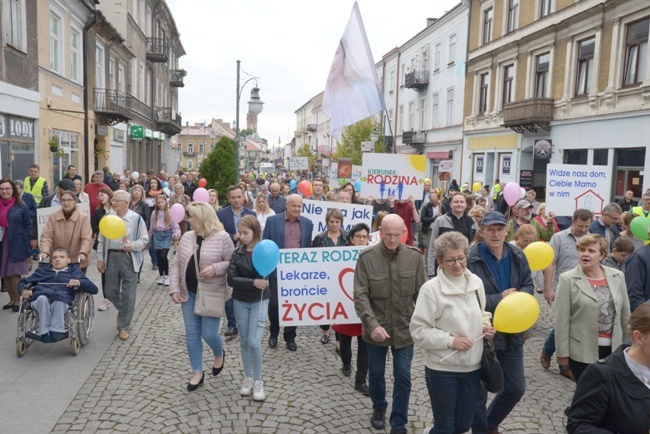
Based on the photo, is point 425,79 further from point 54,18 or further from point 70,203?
point 70,203

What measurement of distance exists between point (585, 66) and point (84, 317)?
2074 cm

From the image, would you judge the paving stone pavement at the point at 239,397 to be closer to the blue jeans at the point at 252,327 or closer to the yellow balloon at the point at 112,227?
the blue jeans at the point at 252,327

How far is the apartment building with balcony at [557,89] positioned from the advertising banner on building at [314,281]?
13506mm

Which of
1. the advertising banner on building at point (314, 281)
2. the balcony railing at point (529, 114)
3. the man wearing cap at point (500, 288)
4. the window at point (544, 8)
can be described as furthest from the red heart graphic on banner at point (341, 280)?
the window at point (544, 8)

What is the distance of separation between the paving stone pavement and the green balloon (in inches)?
73.8

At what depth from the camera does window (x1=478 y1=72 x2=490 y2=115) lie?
29.5 meters

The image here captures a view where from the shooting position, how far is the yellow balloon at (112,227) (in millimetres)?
6613

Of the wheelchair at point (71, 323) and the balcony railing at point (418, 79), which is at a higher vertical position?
the balcony railing at point (418, 79)

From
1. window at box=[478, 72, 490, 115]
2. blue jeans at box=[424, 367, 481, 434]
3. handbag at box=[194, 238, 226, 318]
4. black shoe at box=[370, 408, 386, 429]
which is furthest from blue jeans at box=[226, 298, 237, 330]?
window at box=[478, 72, 490, 115]

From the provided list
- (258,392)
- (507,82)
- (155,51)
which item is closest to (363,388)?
(258,392)

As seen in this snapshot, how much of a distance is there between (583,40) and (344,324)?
19920 mm

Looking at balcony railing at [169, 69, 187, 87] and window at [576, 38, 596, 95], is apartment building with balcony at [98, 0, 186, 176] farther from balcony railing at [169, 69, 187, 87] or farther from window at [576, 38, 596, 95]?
window at [576, 38, 596, 95]

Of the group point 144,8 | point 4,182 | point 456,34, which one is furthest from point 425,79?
point 4,182

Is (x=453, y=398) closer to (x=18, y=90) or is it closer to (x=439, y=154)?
(x=18, y=90)
